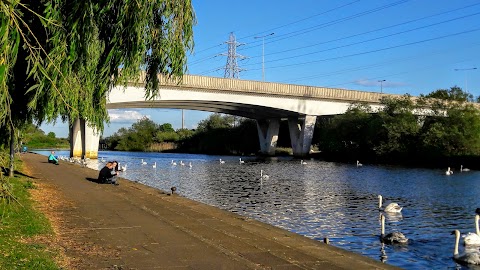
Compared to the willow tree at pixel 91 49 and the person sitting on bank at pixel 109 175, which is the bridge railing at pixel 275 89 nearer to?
the person sitting on bank at pixel 109 175

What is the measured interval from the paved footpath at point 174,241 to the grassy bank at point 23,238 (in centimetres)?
39

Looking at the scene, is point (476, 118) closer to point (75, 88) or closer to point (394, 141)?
point (394, 141)

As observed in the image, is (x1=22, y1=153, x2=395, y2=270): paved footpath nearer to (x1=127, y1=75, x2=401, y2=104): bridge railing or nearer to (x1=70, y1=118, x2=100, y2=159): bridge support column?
(x1=127, y1=75, x2=401, y2=104): bridge railing

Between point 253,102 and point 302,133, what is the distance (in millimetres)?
14778

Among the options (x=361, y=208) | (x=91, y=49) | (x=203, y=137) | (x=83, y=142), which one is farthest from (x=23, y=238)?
(x=203, y=137)

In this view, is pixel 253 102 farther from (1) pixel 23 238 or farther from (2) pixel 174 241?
(1) pixel 23 238

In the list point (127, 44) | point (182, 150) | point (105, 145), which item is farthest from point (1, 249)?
point (105, 145)

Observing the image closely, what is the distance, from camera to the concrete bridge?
192ft

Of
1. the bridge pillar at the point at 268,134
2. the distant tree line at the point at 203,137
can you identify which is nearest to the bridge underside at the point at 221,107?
the bridge pillar at the point at 268,134

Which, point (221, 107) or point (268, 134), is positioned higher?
A: point (221, 107)

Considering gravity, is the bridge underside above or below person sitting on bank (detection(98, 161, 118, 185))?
above

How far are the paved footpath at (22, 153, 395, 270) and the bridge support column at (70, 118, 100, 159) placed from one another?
47752mm

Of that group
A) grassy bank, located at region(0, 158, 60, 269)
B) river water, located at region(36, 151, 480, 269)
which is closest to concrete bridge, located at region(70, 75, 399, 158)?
river water, located at region(36, 151, 480, 269)

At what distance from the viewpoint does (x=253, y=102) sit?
65.5 m
